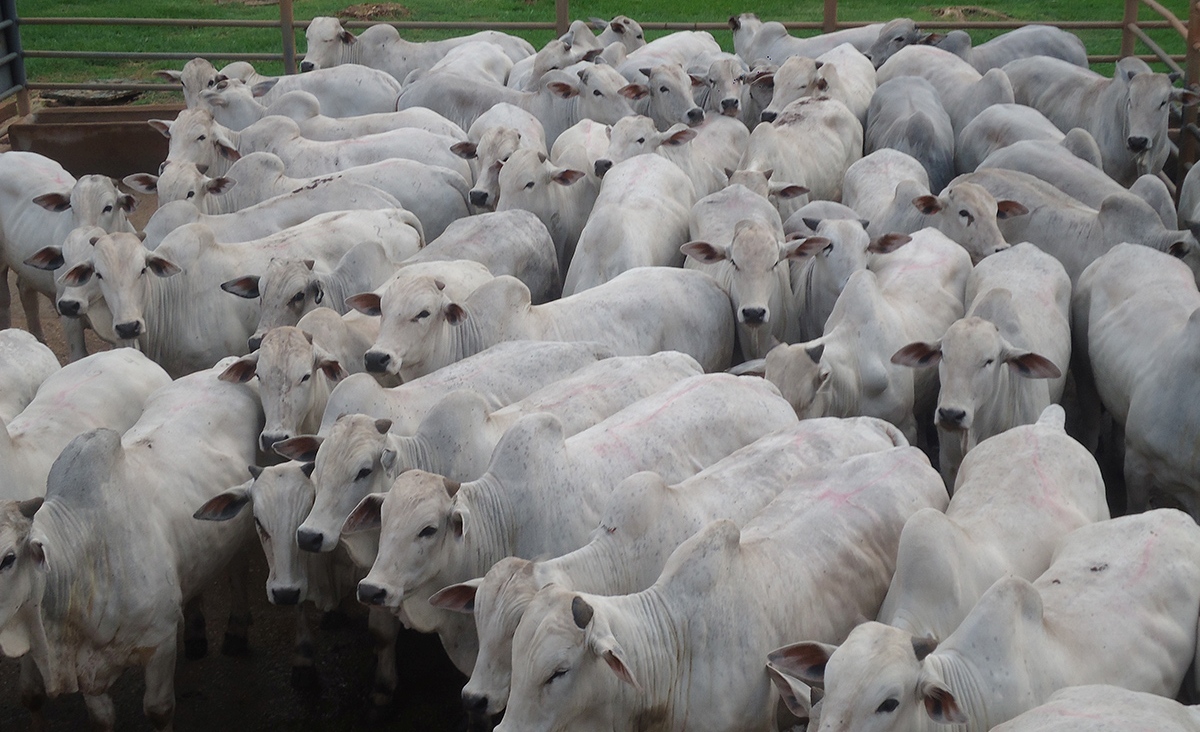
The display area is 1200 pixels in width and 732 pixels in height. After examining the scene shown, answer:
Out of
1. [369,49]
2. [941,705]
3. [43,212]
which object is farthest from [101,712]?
[369,49]

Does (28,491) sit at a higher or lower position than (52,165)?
lower

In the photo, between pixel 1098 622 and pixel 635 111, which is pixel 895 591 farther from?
pixel 635 111

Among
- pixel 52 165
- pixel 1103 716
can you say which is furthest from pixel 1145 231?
pixel 52 165

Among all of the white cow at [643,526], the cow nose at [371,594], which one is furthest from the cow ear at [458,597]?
the cow nose at [371,594]

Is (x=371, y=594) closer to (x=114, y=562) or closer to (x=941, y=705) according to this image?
(x=114, y=562)

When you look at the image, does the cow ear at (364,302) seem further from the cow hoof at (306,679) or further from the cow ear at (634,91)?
the cow ear at (634,91)

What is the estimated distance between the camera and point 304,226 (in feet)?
23.3

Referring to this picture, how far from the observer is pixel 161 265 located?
21.3 ft

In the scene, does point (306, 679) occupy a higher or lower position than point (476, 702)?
lower

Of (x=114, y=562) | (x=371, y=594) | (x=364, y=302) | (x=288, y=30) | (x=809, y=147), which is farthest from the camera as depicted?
(x=288, y=30)

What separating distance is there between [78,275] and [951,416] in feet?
13.5

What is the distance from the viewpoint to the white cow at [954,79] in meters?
9.48

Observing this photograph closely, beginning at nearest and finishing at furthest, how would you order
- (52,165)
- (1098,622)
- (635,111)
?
(1098,622)
(52,165)
(635,111)

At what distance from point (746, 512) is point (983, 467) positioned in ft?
2.96
